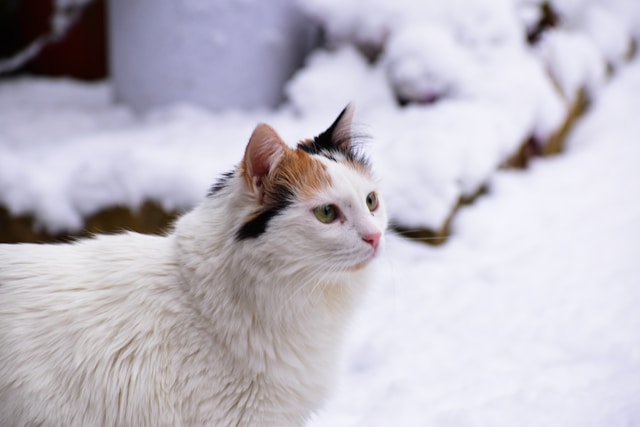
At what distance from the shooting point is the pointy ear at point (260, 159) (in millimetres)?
1351

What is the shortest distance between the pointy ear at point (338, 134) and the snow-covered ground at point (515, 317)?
0.41 m

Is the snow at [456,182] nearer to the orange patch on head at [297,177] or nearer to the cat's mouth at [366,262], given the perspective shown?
the cat's mouth at [366,262]

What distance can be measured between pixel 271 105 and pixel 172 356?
2.92 metres

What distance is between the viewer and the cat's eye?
1510 millimetres

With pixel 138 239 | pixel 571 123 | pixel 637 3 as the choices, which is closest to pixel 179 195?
pixel 138 239

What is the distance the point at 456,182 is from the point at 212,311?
2147 millimetres

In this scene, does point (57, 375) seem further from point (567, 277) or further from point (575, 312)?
point (567, 277)

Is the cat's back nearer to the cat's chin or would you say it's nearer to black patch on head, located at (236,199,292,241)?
black patch on head, located at (236,199,292,241)

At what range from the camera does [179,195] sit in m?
2.98

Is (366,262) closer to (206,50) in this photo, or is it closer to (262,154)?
(262,154)

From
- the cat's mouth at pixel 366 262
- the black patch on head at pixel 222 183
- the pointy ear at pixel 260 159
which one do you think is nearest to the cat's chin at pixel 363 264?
the cat's mouth at pixel 366 262

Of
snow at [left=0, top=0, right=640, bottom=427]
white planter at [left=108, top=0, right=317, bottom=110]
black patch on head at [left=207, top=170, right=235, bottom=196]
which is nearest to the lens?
black patch on head at [left=207, top=170, right=235, bottom=196]

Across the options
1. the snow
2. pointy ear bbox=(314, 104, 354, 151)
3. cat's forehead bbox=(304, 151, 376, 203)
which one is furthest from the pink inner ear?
the snow

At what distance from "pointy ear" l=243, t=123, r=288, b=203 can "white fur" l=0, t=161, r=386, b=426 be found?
0.04 m
